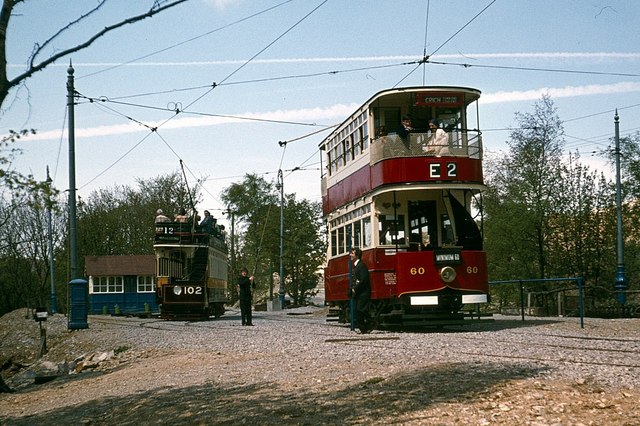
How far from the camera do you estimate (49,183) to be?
459 inches

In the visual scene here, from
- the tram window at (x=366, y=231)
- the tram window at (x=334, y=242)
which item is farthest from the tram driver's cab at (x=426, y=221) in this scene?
the tram window at (x=334, y=242)

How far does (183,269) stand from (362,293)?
1349 centimetres

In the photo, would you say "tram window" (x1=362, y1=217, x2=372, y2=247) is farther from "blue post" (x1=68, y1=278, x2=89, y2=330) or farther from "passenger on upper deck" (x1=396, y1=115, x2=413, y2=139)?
"blue post" (x1=68, y1=278, x2=89, y2=330)

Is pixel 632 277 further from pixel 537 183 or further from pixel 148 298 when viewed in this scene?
pixel 148 298

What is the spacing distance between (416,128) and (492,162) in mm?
29084

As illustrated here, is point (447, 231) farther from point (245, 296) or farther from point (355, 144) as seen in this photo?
point (245, 296)

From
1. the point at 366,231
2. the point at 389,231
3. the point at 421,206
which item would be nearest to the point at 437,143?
the point at 421,206

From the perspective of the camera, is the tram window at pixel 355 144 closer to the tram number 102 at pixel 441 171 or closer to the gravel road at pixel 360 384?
the tram number 102 at pixel 441 171

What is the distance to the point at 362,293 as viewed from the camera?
56.8 ft

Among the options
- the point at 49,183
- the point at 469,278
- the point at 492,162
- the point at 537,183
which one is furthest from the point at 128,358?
the point at 492,162

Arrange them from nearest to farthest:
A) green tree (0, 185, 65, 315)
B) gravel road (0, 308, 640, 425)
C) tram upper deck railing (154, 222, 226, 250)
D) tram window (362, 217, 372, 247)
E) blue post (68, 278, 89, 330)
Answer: gravel road (0, 308, 640, 425), tram window (362, 217, 372, 247), blue post (68, 278, 89, 330), tram upper deck railing (154, 222, 226, 250), green tree (0, 185, 65, 315)

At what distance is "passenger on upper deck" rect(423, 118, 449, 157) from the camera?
17.9 meters

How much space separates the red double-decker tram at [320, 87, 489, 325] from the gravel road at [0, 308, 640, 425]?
1.95 meters

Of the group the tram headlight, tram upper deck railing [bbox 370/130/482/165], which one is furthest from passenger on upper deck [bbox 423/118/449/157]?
the tram headlight
